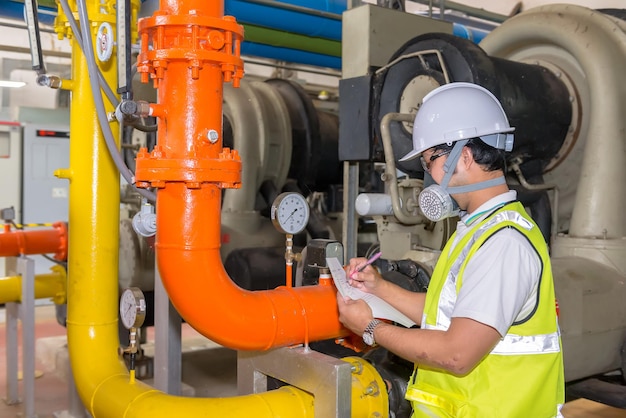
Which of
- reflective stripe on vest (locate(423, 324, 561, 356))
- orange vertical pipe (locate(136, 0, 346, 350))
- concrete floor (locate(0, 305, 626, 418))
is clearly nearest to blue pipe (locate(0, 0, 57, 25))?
concrete floor (locate(0, 305, 626, 418))

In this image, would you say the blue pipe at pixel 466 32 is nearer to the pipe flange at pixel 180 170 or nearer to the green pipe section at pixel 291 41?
the green pipe section at pixel 291 41

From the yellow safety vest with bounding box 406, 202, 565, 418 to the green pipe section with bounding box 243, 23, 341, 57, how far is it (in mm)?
2681

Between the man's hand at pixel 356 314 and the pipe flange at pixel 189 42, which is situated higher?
the pipe flange at pixel 189 42

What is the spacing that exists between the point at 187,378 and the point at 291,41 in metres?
2.07

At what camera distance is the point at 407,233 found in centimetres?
267

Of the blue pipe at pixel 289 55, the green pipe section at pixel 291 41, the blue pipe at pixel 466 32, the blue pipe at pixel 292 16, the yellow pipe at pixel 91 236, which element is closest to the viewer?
the yellow pipe at pixel 91 236

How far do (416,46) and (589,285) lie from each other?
1025 mm

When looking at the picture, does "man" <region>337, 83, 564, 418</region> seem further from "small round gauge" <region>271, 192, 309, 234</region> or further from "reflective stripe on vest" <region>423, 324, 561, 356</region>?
"small round gauge" <region>271, 192, 309, 234</region>

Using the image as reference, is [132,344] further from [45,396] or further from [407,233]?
[45,396]

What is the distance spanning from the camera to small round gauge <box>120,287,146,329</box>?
1711 millimetres

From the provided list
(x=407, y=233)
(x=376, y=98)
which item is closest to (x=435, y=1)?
(x=376, y=98)

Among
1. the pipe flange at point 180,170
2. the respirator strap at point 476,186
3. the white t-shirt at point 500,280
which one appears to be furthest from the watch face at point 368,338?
the pipe flange at point 180,170

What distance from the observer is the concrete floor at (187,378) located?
136 inches

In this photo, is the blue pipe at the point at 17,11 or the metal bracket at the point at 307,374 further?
the blue pipe at the point at 17,11
